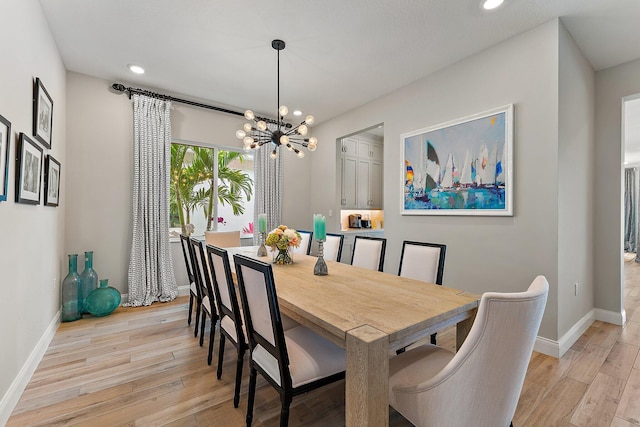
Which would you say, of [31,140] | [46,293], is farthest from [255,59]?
[46,293]

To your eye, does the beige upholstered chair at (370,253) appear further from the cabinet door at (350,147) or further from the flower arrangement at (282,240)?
the cabinet door at (350,147)

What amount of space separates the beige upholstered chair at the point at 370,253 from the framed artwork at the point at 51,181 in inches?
109

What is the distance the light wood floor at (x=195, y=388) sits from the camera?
1682 mm

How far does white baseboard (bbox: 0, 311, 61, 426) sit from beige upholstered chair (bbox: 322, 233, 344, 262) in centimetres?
241

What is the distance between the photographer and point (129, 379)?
207 centimetres

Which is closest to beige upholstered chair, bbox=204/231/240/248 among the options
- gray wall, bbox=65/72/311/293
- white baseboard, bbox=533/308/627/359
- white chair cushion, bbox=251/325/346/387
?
gray wall, bbox=65/72/311/293

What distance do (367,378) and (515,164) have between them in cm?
246

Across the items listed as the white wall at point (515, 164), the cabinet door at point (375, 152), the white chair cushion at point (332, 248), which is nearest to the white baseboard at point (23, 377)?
the white chair cushion at point (332, 248)

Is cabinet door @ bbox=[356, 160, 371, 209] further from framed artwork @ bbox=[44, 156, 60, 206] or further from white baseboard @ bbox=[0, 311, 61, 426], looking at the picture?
white baseboard @ bbox=[0, 311, 61, 426]

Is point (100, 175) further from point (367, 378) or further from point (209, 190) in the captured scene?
point (367, 378)

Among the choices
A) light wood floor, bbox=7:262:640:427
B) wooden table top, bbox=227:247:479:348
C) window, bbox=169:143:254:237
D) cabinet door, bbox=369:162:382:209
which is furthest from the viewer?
cabinet door, bbox=369:162:382:209

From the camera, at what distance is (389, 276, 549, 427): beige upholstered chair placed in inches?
37.9

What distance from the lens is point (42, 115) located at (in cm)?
232

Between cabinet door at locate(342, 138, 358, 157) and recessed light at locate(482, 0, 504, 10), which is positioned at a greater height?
recessed light at locate(482, 0, 504, 10)
